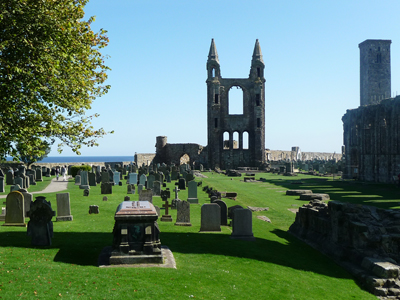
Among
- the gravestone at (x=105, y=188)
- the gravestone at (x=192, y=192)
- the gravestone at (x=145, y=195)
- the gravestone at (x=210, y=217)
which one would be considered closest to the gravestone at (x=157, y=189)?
the gravestone at (x=105, y=188)

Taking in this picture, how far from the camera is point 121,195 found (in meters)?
23.1

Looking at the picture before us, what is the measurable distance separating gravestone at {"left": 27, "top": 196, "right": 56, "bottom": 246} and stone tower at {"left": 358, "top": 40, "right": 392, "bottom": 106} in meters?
68.4

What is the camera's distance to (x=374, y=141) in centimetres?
3931

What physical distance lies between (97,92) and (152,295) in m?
9.98

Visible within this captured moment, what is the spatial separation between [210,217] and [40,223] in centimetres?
522

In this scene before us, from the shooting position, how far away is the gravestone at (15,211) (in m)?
12.9

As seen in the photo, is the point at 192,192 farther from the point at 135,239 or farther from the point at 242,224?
the point at 135,239

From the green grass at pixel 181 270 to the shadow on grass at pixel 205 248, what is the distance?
22 mm

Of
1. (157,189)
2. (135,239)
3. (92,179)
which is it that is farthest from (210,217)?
(92,179)

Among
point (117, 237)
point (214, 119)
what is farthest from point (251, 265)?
point (214, 119)

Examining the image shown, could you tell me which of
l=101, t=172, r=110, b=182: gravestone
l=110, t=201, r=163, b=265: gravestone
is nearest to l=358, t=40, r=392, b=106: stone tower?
l=101, t=172, r=110, b=182: gravestone

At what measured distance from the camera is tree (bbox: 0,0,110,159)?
37.0 feet

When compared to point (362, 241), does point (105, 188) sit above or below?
above

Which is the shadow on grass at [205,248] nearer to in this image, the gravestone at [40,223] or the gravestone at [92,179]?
the gravestone at [40,223]
